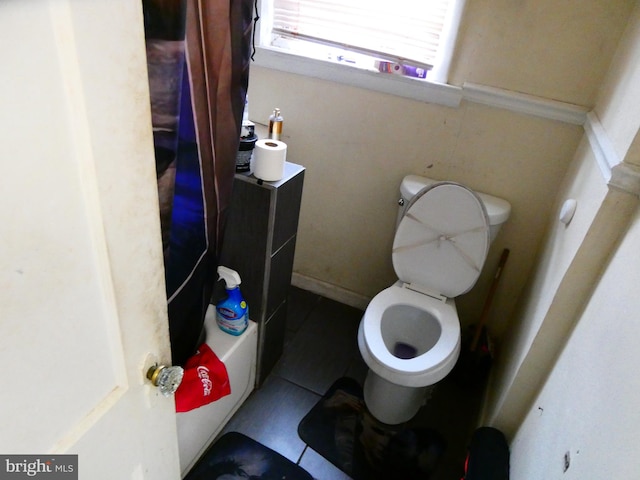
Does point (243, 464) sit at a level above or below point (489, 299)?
below

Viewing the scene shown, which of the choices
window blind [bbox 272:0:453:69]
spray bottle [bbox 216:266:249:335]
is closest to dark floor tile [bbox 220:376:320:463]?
spray bottle [bbox 216:266:249:335]

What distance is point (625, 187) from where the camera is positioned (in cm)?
99

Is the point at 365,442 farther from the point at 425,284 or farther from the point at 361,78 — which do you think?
the point at 361,78

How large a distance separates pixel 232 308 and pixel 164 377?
2.25 ft

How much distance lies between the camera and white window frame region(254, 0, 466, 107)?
1.59 meters

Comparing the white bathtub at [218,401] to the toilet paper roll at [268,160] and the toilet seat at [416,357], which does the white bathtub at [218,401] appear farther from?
the toilet paper roll at [268,160]

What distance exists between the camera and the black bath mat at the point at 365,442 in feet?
5.06

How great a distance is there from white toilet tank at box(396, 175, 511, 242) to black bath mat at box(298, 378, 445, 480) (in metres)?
0.81

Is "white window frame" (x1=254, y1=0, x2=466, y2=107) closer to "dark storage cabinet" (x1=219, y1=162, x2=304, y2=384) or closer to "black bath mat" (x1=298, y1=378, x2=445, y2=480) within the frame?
"dark storage cabinet" (x1=219, y1=162, x2=304, y2=384)

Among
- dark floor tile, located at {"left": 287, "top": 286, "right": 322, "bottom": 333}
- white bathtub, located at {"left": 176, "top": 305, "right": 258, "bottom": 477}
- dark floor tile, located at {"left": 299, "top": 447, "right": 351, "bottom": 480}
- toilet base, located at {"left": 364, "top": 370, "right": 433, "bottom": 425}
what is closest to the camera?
white bathtub, located at {"left": 176, "top": 305, "right": 258, "bottom": 477}

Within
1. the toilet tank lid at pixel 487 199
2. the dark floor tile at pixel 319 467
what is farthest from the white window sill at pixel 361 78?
the dark floor tile at pixel 319 467

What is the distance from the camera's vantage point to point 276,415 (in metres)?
1.68

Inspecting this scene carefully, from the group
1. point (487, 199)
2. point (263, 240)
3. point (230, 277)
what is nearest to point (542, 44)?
point (487, 199)

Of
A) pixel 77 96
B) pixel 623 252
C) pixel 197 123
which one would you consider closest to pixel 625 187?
pixel 623 252
